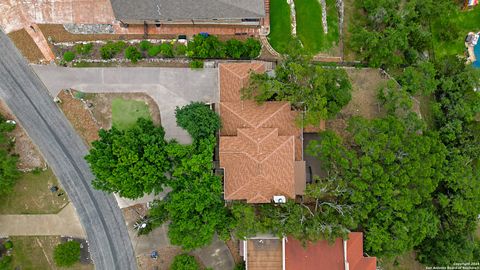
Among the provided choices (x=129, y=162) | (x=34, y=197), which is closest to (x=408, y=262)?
(x=129, y=162)

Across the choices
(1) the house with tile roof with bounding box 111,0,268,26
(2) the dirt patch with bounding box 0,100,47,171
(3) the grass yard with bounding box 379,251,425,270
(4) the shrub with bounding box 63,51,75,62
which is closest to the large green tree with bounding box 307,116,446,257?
(3) the grass yard with bounding box 379,251,425,270

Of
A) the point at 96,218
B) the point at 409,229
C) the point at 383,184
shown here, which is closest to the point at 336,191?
the point at 383,184

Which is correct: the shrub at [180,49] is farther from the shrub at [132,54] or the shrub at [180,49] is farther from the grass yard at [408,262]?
the grass yard at [408,262]

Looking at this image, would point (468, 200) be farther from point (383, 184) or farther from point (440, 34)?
point (440, 34)

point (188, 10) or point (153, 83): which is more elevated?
point (188, 10)

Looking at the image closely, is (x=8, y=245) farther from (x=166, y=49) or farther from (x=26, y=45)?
(x=166, y=49)

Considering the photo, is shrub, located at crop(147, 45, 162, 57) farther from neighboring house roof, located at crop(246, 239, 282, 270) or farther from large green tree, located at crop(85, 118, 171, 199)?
neighboring house roof, located at crop(246, 239, 282, 270)

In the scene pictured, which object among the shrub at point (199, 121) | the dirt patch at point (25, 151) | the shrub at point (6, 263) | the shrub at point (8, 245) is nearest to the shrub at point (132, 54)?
the shrub at point (199, 121)
